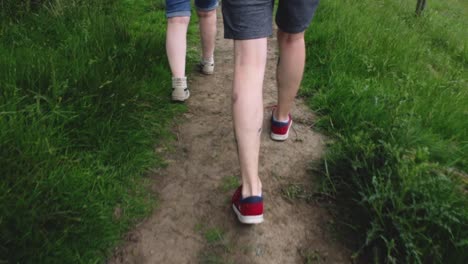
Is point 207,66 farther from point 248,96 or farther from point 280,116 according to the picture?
point 248,96

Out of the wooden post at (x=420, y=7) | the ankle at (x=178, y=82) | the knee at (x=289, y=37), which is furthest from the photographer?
the wooden post at (x=420, y=7)

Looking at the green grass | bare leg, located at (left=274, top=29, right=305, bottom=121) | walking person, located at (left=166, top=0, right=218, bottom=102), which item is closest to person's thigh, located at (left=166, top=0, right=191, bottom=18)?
walking person, located at (left=166, top=0, right=218, bottom=102)

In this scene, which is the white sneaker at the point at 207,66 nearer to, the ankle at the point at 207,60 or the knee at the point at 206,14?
the ankle at the point at 207,60

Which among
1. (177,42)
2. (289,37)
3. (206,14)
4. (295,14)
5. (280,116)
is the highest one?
(295,14)

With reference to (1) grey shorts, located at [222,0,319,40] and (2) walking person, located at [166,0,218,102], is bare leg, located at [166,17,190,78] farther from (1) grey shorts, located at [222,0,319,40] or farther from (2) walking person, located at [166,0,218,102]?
(1) grey shorts, located at [222,0,319,40]

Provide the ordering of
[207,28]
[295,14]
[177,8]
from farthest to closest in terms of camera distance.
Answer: [207,28] < [177,8] < [295,14]

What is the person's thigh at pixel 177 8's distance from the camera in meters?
2.41

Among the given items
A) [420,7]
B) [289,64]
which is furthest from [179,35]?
[420,7]

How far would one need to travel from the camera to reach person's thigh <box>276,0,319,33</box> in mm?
1712

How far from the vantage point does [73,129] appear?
1885 mm

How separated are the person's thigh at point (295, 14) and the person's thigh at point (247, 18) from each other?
218 mm

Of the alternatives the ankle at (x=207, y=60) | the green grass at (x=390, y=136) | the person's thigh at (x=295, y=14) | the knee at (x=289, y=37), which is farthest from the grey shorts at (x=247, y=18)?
the ankle at (x=207, y=60)

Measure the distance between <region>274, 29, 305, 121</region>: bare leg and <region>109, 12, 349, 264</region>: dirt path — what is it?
34cm

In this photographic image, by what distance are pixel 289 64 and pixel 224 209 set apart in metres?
0.86
